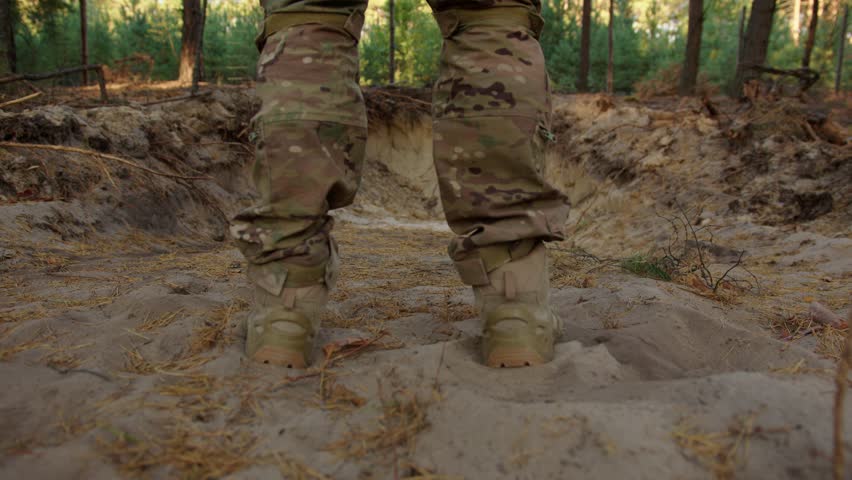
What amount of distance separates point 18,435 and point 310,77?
33.2 inches

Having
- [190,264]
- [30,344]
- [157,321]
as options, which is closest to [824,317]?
[157,321]

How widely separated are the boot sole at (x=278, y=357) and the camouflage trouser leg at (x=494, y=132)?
42 centimetres

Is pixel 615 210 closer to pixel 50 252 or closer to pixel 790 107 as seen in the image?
pixel 790 107

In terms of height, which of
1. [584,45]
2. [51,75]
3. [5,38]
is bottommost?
[51,75]

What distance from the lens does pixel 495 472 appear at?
2.53 feet

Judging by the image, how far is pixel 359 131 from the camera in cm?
130

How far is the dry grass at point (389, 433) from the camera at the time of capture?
33.3 inches

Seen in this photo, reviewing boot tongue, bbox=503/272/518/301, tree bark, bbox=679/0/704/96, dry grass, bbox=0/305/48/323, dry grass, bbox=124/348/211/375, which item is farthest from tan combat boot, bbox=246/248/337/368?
tree bark, bbox=679/0/704/96

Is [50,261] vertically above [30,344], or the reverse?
[30,344]

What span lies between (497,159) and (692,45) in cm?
952

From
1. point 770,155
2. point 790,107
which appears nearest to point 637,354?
point 770,155

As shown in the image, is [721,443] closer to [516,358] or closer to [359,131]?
[516,358]

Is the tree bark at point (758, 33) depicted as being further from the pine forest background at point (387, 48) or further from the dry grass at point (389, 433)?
the dry grass at point (389, 433)

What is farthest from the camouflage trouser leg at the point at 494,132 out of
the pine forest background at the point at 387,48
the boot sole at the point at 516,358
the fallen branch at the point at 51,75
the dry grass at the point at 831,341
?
the pine forest background at the point at 387,48
